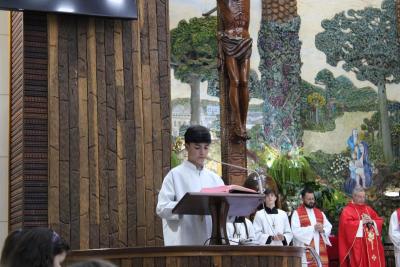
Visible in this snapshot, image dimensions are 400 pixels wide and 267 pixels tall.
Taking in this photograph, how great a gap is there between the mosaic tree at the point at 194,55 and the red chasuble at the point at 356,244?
3.23 metres

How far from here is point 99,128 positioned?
6.39 m

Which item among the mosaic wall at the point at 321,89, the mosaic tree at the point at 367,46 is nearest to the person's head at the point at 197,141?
the mosaic wall at the point at 321,89

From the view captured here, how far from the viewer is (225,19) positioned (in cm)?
961

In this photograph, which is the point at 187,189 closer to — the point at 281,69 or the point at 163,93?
the point at 163,93

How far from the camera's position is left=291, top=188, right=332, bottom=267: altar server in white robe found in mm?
9375

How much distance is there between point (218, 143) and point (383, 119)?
9.64 feet

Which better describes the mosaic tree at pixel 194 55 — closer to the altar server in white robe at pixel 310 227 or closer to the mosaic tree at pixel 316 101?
the mosaic tree at pixel 316 101

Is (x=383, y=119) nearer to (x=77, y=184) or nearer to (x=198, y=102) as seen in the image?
(x=198, y=102)

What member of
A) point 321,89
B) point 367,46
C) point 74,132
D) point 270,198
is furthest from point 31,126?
point 367,46

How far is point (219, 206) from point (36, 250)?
247 cm

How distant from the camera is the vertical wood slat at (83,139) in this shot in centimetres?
620

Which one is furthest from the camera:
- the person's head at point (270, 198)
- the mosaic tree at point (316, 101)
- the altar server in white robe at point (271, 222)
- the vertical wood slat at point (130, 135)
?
the mosaic tree at point (316, 101)

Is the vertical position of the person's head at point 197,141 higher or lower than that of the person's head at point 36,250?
higher

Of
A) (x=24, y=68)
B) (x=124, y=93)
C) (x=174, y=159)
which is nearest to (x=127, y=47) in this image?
(x=124, y=93)
